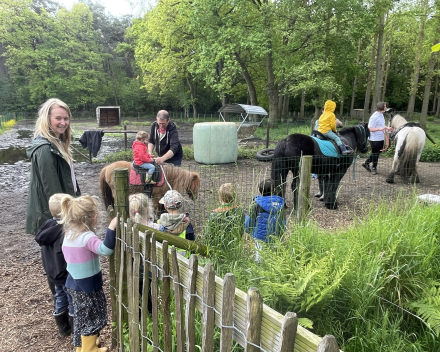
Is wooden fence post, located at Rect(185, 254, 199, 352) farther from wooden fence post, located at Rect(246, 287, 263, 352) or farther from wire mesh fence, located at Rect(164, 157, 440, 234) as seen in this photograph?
wire mesh fence, located at Rect(164, 157, 440, 234)

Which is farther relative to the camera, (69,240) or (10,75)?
(10,75)

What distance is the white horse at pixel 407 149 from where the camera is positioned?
7.43m

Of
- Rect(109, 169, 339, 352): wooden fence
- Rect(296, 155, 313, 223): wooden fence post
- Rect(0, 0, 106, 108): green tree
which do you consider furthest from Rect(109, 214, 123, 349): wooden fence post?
Rect(0, 0, 106, 108): green tree

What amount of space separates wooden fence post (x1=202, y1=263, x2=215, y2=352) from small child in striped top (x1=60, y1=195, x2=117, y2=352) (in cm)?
114

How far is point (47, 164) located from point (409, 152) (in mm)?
7716

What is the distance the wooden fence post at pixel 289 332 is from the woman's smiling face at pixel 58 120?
241 centimetres

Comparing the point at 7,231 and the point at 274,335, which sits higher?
the point at 274,335

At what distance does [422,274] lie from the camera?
2523 mm

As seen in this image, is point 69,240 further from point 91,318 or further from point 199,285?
point 199,285

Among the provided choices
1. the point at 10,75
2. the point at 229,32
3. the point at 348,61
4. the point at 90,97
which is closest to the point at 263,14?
the point at 229,32

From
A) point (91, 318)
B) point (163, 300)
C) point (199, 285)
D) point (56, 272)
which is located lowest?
point (91, 318)

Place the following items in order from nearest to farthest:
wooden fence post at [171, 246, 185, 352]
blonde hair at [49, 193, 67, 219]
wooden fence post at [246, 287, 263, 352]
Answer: wooden fence post at [246, 287, 263, 352] < wooden fence post at [171, 246, 185, 352] < blonde hair at [49, 193, 67, 219]

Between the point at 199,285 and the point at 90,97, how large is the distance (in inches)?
1783

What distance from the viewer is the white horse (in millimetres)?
7430
